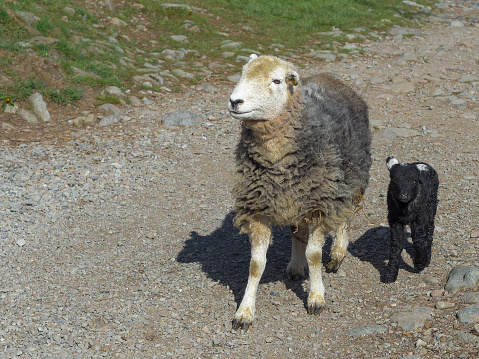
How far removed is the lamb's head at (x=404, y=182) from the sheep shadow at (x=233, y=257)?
3.87ft

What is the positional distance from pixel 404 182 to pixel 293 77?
1669mm

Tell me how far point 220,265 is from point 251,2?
42.7ft

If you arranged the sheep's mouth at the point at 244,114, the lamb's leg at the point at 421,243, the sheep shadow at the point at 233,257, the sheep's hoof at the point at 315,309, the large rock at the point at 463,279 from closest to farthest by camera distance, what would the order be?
1. the sheep's mouth at the point at 244,114
2. the large rock at the point at 463,279
3. the sheep's hoof at the point at 315,309
4. the lamb's leg at the point at 421,243
5. the sheep shadow at the point at 233,257

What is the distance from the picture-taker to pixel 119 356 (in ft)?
16.9

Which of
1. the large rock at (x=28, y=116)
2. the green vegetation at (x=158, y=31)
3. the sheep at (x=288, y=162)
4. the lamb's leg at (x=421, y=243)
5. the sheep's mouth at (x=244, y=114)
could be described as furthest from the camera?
the green vegetation at (x=158, y=31)

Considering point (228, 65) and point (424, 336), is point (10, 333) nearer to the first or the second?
point (424, 336)

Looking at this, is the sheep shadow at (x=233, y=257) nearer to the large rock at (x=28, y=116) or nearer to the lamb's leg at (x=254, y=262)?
the lamb's leg at (x=254, y=262)

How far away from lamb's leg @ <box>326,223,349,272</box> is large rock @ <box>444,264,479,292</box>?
119cm

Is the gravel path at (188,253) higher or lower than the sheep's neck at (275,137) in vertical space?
lower

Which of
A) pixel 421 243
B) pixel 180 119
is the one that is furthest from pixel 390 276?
pixel 180 119

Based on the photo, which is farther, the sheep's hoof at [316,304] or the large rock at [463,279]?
the sheep's hoof at [316,304]

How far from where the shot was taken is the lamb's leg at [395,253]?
6.03 meters

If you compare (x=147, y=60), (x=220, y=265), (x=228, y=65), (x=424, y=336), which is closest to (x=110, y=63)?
(x=147, y=60)

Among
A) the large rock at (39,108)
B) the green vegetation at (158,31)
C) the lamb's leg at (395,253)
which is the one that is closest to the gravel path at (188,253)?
the lamb's leg at (395,253)
